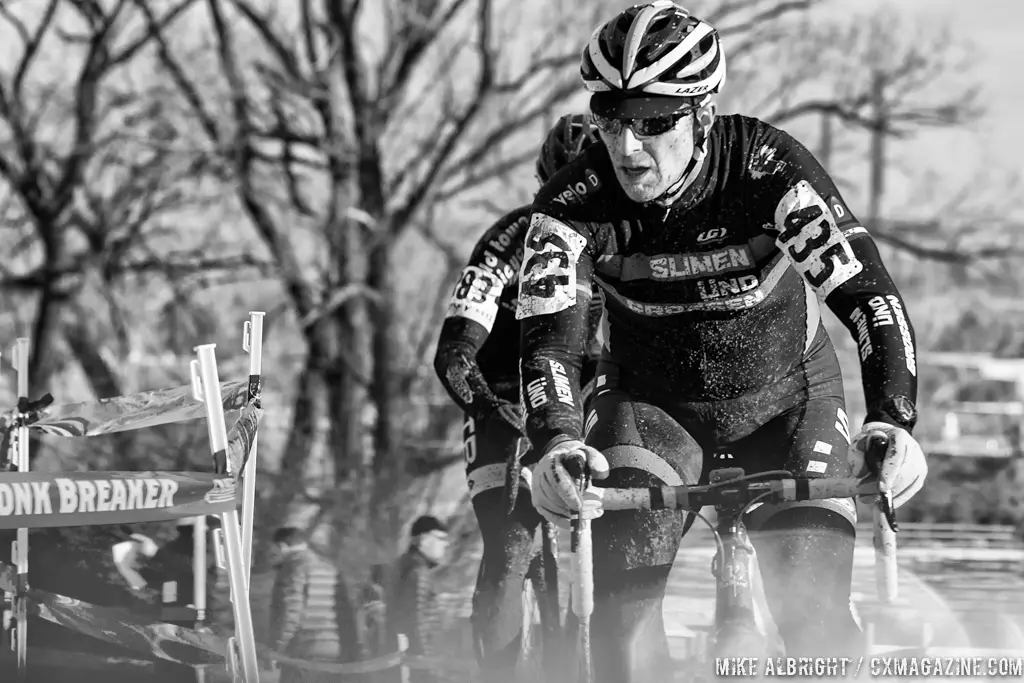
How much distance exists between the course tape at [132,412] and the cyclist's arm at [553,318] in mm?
1396

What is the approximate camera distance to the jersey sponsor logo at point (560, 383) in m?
3.95

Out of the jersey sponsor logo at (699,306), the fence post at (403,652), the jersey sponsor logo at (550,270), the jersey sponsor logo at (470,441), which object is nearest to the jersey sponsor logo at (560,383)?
the jersey sponsor logo at (550,270)

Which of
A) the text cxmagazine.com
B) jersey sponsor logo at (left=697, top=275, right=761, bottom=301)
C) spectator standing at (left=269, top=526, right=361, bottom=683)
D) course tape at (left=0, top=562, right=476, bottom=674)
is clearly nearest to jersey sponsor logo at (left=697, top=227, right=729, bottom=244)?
jersey sponsor logo at (left=697, top=275, right=761, bottom=301)

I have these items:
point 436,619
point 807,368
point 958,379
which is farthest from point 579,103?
point 807,368

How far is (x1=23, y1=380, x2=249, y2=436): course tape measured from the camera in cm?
490

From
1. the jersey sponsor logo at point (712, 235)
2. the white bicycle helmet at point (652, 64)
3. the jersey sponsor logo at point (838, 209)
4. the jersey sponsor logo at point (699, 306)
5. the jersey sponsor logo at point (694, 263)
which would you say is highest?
the white bicycle helmet at point (652, 64)

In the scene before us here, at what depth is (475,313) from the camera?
18.7 feet

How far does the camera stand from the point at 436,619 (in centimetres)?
719

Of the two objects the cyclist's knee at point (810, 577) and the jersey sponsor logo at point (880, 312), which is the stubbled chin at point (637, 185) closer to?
the jersey sponsor logo at point (880, 312)

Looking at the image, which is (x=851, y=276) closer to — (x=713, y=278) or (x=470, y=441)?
(x=713, y=278)

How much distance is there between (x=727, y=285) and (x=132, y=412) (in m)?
2.28

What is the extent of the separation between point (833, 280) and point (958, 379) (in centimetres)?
1696

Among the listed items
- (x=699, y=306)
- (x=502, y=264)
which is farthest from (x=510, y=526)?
(x=699, y=306)

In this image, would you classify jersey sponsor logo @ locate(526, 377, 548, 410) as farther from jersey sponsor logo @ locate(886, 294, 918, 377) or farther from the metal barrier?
the metal barrier
